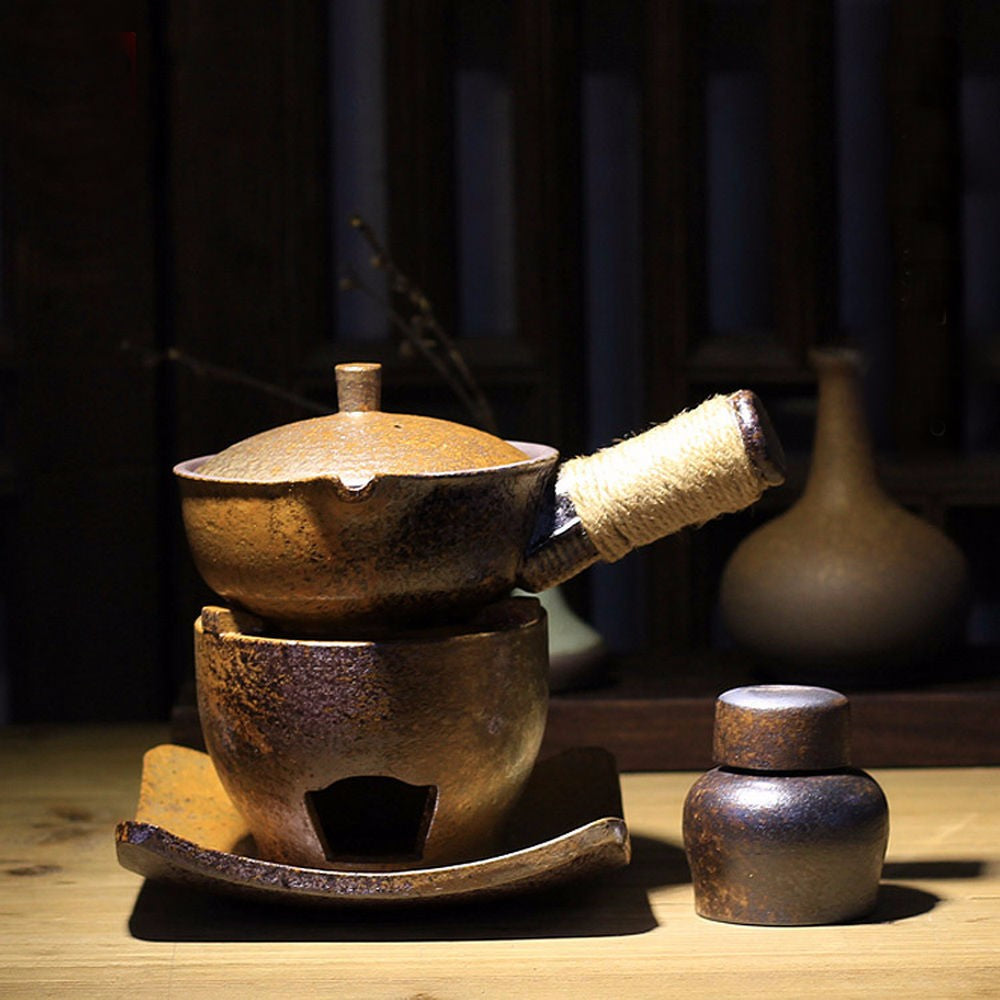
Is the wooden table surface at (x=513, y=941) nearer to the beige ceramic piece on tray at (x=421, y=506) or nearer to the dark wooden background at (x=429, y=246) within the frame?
the beige ceramic piece on tray at (x=421, y=506)

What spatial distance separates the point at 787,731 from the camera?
1256 millimetres

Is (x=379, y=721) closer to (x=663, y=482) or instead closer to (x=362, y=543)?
(x=362, y=543)

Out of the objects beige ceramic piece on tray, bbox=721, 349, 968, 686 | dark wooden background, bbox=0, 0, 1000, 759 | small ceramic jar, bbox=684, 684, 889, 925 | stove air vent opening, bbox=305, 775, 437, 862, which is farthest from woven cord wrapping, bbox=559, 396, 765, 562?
dark wooden background, bbox=0, 0, 1000, 759

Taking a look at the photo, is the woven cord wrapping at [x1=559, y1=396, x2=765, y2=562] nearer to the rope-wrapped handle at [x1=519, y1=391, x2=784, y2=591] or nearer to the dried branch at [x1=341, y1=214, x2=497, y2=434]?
the rope-wrapped handle at [x1=519, y1=391, x2=784, y2=591]

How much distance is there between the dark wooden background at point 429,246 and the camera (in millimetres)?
2021

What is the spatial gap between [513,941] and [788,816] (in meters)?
0.21

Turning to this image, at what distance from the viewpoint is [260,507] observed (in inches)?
49.3

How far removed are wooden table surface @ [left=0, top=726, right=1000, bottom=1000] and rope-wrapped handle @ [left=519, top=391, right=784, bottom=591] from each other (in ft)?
0.83

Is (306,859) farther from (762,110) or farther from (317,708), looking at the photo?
(762,110)

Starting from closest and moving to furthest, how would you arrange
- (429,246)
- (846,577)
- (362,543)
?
(362,543) → (846,577) → (429,246)

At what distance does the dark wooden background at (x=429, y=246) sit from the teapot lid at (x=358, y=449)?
0.70 meters

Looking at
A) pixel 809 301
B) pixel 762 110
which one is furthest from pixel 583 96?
pixel 809 301

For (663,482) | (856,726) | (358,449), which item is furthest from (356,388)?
(856,726)

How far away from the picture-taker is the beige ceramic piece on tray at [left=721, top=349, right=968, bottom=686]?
5.67 ft
